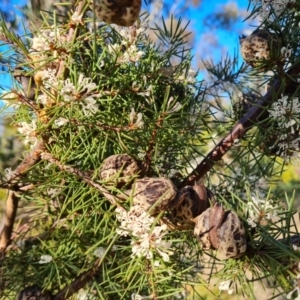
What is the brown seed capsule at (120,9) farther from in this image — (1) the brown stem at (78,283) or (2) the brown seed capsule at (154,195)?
(1) the brown stem at (78,283)

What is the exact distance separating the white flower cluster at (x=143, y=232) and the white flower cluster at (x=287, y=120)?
0.11 metres

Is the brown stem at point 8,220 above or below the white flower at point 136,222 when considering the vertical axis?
below

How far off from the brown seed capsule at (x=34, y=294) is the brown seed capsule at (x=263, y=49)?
7.9 inches

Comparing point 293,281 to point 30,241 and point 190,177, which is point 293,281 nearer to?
point 190,177

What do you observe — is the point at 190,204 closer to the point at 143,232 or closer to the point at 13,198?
the point at 143,232

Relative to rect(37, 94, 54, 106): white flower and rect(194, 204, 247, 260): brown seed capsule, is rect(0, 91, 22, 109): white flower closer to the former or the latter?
rect(37, 94, 54, 106): white flower

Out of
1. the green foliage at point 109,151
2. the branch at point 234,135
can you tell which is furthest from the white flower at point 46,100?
the branch at point 234,135

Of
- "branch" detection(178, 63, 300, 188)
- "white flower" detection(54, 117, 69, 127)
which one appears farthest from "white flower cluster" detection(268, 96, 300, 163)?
"white flower" detection(54, 117, 69, 127)

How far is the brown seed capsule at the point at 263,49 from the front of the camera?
272mm

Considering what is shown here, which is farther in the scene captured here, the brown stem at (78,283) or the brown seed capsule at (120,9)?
the brown stem at (78,283)

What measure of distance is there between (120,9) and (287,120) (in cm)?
13

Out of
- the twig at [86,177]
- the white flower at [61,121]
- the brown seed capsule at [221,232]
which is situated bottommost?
the twig at [86,177]

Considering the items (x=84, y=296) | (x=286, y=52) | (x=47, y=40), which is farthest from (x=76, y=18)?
(x=84, y=296)

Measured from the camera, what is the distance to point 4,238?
354 mm
